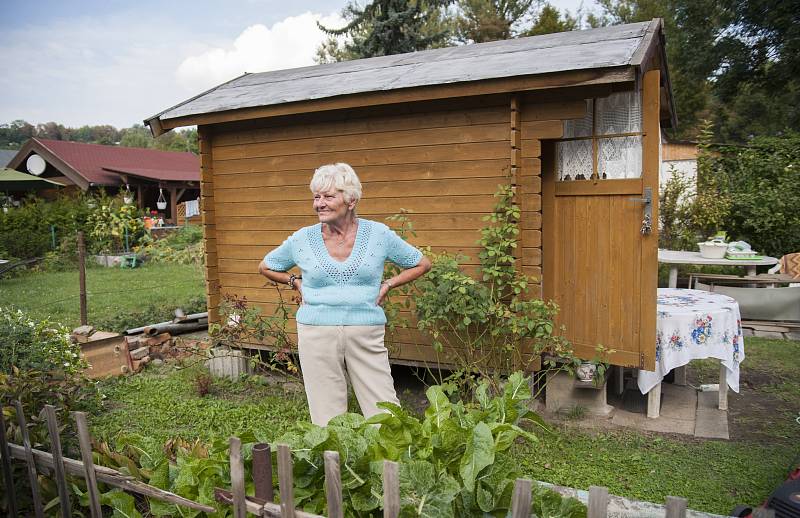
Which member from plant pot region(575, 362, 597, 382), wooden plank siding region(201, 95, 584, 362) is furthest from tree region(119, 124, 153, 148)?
plant pot region(575, 362, 597, 382)

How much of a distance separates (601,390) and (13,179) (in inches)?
608

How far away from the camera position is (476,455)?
7.18 ft

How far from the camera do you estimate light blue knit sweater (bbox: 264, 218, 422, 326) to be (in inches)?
133

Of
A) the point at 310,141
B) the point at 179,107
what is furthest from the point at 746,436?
the point at 179,107

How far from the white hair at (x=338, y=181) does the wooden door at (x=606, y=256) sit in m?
2.48

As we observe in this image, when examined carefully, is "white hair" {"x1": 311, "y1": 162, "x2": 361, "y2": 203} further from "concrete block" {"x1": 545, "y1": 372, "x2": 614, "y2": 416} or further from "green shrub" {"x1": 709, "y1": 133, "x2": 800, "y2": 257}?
"green shrub" {"x1": 709, "y1": 133, "x2": 800, "y2": 257}

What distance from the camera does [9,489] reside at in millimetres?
2748

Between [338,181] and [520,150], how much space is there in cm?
224

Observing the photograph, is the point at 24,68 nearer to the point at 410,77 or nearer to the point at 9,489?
the point at 9,489

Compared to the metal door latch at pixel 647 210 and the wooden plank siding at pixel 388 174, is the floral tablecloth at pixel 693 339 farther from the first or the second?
the wooden plank siding at pixel 388 174

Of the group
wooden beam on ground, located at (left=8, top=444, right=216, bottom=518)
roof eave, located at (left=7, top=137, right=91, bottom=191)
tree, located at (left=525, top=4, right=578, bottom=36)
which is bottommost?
wooden beam on ground, located at (left=8, top=444, right=216, bottom=518)

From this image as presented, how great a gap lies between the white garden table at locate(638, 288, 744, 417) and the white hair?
298 cm

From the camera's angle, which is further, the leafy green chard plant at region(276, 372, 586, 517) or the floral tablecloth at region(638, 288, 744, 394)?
the floral tablecloth at region(638, 288, 744, 394)

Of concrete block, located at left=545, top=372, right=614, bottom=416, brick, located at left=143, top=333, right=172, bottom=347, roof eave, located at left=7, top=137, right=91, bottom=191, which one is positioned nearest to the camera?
concrete block, located at left=545, top=372, right=614, bottom=416
